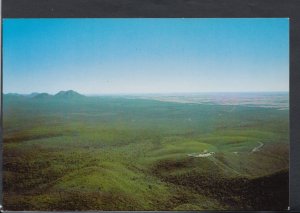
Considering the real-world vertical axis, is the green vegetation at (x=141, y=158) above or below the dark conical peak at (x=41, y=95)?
below

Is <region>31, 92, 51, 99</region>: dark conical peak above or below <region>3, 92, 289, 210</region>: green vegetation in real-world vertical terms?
above

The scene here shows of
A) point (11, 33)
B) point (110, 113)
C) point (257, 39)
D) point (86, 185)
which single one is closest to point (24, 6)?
point (11, 33)

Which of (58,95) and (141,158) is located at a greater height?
(58,95)

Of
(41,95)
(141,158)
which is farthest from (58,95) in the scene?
(141,158)

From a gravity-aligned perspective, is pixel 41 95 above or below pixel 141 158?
above

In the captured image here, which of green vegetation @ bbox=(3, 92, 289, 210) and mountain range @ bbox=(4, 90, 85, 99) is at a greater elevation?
mountain range @ bbox=(4, 90, 85, 99)

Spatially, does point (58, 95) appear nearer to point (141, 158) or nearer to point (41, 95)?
point (41, 95)

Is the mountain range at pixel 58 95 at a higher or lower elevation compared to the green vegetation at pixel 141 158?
higher

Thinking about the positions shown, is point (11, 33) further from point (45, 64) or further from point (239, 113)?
point (239, 113)
